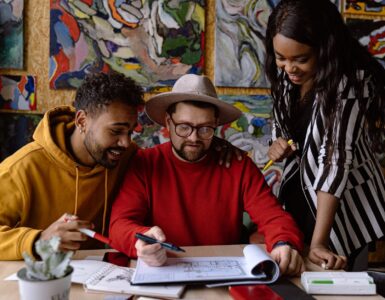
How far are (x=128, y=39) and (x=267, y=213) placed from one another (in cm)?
146

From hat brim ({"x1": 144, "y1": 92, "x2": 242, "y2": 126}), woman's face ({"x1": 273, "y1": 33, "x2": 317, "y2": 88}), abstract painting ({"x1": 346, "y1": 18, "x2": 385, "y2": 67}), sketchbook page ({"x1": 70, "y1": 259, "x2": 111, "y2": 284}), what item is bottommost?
sketchbook page ({"x1": 70, "y1": 259, "x2": 111, "y2": 284})

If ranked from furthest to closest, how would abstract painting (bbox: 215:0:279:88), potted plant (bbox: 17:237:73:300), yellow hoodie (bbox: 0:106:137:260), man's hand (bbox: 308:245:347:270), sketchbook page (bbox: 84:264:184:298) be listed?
abstract painting (bbox: 215:0:279:88), yellow hoodie (bbox: 0:106:137:260), man's hand (bbox: 308:245:347:270), sketchbook page (bbox: 84:264:184:298), potted plant (bbox: 17:237:73:300)

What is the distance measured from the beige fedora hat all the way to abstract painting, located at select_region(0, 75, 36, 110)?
3.51ft

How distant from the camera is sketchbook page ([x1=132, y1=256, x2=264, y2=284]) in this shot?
39.2 inches

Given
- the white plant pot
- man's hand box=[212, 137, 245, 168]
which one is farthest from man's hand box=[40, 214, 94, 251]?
man's hand box=[212, 137, 245, 168]

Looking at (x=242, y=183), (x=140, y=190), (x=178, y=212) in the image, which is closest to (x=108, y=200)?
(x=140, y=190)

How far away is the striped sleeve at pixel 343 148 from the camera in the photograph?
1304mm

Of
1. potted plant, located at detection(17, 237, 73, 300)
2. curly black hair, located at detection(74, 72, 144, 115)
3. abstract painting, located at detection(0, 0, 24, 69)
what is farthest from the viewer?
abstract painting, located at detection(0, 0, 24, 69)

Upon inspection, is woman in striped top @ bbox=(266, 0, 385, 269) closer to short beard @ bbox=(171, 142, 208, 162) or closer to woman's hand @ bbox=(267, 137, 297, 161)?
woman's hand @ bbox=(267, 137, 297, 161)

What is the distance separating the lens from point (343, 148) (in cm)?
131

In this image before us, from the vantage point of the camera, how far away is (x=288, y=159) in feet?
5.42

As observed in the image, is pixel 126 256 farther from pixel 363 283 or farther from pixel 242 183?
pixel 363 283

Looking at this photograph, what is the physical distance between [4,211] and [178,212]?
574 millimetres

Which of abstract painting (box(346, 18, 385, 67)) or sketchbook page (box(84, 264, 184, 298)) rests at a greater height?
abstract painting (box(346, 18, 385, 67))
